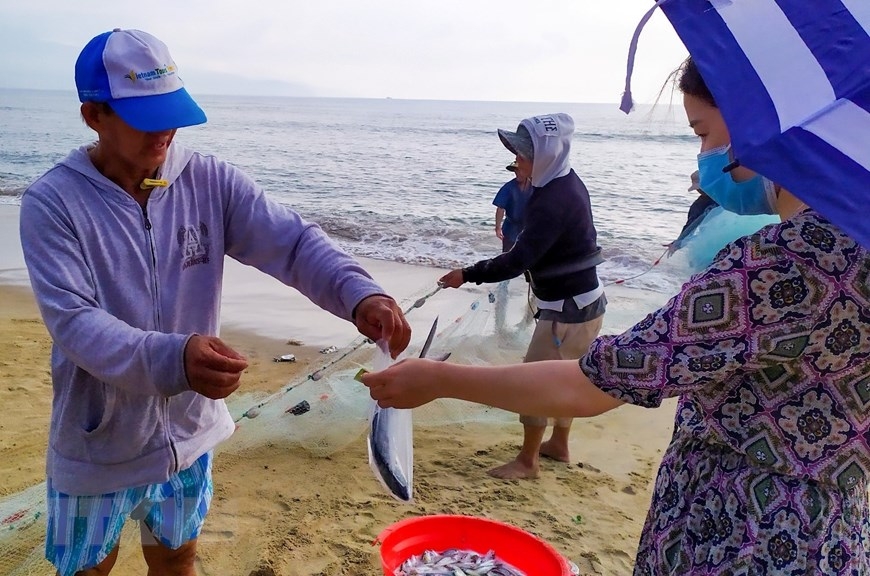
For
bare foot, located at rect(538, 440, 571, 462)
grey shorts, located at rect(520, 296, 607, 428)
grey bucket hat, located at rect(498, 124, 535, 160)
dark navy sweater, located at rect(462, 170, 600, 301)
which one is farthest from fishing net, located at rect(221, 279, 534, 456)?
grey bucket hat, located at rect(498, 124, 535, 160)

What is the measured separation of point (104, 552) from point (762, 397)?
7.62 feet

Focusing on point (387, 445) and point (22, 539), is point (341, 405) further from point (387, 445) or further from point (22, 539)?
point (387, 445)

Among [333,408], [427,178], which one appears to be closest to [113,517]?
[333,408]

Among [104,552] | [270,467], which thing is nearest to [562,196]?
[270,467]

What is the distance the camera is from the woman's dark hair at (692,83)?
187cm

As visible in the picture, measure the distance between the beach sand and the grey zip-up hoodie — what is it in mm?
1332

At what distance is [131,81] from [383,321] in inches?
47.1

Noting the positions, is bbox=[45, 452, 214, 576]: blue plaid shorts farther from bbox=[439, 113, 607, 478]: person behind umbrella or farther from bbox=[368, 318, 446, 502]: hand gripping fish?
bbox=[439, 113, 607, 478]: person behind umbrella

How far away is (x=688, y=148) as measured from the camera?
27891 mm

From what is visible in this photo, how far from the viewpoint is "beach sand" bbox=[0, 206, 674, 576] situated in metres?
4.07

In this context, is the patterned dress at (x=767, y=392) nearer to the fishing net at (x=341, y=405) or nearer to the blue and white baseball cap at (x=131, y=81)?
the blue and white baseball cap at (x=131, y=81)

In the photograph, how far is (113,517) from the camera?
8.58 ft

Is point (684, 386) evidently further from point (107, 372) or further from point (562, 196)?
point (562, 196)

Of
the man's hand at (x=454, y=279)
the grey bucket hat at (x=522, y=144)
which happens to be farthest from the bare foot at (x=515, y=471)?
the grey bucket hat at (x=522, y=144)
